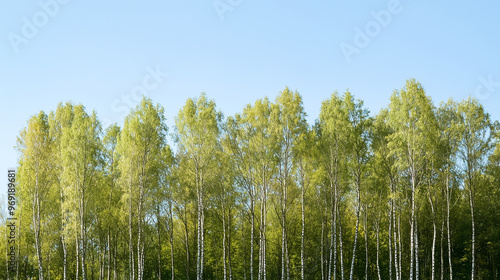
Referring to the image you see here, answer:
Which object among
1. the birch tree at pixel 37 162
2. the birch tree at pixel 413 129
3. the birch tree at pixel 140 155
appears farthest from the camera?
the birch tree at pixel 37 162

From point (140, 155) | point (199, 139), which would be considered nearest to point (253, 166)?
point (199, 139)

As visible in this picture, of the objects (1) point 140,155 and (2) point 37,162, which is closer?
(1) point 140,155

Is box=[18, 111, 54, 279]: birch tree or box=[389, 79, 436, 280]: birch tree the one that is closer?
box=[389, 79, 436, 280]: birch tree

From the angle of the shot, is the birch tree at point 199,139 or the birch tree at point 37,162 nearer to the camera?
the birch tree at point 199,139

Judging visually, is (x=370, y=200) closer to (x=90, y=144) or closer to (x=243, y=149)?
(x=243, y=149)

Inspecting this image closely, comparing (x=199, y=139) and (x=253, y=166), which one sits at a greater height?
(x=199, y=139)

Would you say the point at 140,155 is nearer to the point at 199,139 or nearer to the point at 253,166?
the point at 199,139

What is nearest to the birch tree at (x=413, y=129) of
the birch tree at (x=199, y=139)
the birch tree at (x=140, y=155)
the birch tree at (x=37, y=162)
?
the birch tree at (x=199, y=139)

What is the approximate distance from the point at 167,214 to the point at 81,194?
869cm

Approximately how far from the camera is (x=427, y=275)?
48.1 metres

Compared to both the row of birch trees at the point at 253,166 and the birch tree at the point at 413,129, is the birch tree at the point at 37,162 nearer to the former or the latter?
the row of birch trees at the point at 253,166

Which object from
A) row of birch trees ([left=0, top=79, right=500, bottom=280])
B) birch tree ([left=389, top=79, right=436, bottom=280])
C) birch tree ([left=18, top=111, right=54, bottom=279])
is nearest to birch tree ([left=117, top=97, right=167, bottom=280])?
row of birch trees ([left=0, top=79, right=500, bottom=280])

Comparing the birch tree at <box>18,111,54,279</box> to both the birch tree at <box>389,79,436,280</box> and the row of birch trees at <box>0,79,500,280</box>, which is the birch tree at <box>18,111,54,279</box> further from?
the birch tree at <box>389,79,436,280</box>

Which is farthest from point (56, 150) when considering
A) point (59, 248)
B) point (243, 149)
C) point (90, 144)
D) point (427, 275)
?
point (427, 275)
